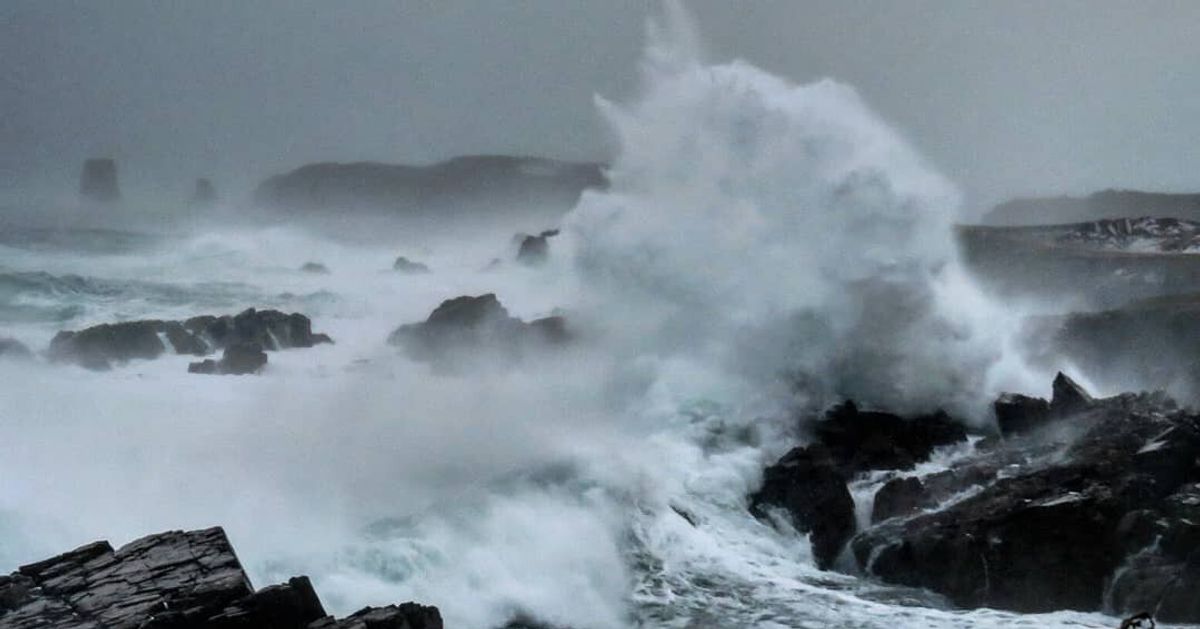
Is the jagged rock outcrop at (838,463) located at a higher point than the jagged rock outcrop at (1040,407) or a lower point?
lower

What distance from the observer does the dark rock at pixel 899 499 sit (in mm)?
16344

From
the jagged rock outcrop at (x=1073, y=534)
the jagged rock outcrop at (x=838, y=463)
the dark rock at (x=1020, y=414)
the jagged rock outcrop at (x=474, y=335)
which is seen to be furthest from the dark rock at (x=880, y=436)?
the jagged rock outcrop at (x=474, y=335)

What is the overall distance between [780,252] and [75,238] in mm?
41263

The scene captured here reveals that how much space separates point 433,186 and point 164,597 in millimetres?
79558

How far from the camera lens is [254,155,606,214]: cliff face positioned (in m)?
82.9

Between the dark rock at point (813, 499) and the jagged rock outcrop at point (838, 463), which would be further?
the jagged rock outcrop at point (838, 463)

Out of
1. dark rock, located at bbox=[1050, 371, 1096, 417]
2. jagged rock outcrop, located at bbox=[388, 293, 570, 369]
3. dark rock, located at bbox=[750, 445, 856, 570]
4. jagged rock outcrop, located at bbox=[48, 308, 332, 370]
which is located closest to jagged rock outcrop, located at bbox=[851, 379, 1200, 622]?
dark rock, located at bbox=[750, 445, 856, 570]

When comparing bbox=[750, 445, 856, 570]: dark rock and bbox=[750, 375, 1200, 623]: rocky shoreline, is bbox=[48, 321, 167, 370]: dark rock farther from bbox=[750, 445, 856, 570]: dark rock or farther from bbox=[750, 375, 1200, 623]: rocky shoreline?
bbox=[750, 375, 1200, 623]: rocky shoreline

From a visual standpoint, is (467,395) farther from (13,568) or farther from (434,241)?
(434,241)

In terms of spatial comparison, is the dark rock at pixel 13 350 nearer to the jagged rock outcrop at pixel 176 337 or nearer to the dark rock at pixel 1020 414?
the jagged rock outcrop at pixel 176 337

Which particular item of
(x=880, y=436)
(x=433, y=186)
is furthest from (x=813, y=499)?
(x=433, y=186)

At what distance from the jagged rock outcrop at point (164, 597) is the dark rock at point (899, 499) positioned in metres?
8.01

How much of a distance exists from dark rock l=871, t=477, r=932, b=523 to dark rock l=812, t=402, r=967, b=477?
154cm

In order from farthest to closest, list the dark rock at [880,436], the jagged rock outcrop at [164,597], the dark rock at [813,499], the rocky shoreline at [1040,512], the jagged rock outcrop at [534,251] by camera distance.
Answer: the jagged rock outcrop at [534,251], the dark rock at [880,436], the dark rock at [813,499], the rocky shoreline at [1040,512], the jagged rock outcrop at [164,597]
